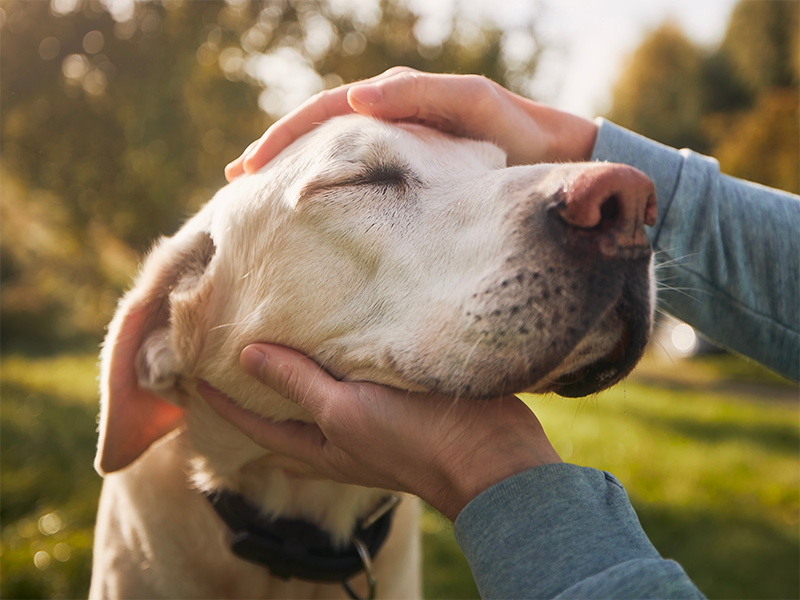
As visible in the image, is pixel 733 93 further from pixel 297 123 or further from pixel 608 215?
pixel 608 215

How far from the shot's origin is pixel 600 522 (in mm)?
1287

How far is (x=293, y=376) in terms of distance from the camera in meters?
1.67

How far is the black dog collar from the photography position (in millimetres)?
1957

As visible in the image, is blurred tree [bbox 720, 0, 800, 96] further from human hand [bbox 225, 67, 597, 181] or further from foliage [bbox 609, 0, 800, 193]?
human hand [bbox 225, 67, 597, 181]

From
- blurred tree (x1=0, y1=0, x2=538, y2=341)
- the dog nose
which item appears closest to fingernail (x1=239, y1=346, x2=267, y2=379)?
the dog nose

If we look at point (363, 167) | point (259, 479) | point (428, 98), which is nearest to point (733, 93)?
point (428, 98)

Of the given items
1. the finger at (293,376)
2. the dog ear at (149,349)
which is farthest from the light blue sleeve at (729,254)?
the dog ear at (149,349)

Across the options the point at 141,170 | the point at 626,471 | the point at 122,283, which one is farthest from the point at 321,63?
the point at 626,471

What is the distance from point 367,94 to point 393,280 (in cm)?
66

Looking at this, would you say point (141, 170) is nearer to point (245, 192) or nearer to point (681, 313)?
point (245, 192)

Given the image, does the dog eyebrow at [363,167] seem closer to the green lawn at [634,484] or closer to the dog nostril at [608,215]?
the dog nostril at [608,215]

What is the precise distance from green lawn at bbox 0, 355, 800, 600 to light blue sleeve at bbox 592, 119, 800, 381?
1.86 ft

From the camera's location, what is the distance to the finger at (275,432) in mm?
1802

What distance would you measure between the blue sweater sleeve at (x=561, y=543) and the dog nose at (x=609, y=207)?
1.79ft
